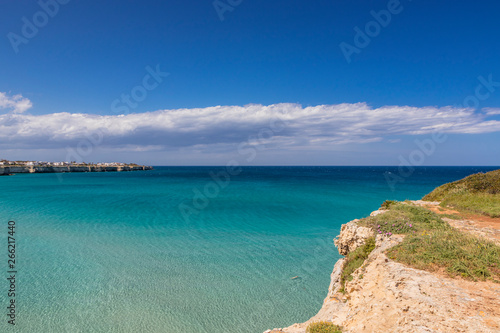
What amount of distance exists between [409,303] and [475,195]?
827 inches

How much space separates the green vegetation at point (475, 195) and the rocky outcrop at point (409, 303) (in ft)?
43.4

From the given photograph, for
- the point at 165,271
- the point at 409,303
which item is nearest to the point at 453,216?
the point at 409,303

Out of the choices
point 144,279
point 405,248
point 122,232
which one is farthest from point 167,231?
point 405,248

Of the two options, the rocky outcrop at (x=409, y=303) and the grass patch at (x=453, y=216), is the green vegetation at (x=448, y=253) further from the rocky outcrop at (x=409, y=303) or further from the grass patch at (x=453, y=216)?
the grass patch at (x=453, y=216)

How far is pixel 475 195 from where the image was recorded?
2094cm

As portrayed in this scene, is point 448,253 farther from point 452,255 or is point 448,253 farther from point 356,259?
point 356,259

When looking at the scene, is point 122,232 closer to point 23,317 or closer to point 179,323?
point 23,317

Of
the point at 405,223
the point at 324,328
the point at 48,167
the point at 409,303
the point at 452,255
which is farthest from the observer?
the point at 48,167

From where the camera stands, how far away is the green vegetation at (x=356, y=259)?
34.6 feet

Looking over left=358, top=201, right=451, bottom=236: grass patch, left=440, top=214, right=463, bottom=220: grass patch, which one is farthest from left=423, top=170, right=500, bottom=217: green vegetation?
left=358, top=201, right=451, bottom=236: grass patch

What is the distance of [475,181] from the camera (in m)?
23.7

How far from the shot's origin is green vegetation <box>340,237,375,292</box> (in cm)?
1055

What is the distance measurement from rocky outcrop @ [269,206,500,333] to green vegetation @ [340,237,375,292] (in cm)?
122

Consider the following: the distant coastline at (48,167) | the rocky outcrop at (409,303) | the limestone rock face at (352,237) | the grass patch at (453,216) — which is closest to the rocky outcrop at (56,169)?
the distant coastline at (48,167)
